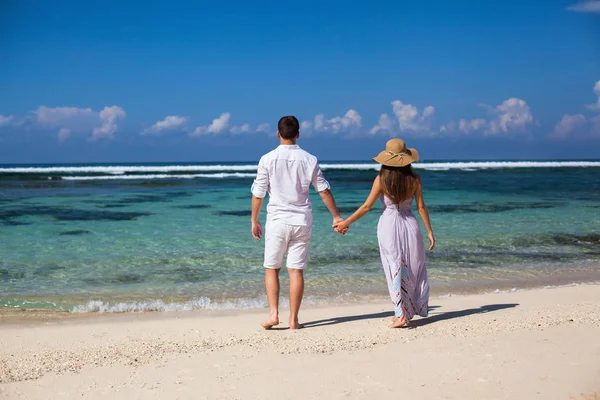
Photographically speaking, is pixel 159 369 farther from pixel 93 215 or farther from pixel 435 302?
pixel 93 215

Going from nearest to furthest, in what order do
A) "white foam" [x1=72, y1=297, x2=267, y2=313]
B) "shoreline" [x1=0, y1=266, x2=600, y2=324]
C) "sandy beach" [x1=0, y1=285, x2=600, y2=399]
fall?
"sandy beach" [x1=0, y1=285, x2=600, y2=399] → "shoreline" [x1=0, y1=266, x2=600, y2=324] → "white foam" [x1=72, y1=297, x2=267, y2=313]

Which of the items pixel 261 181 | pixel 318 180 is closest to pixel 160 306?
pixel 261 181

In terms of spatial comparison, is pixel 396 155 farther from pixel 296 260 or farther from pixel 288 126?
pixel 296 260

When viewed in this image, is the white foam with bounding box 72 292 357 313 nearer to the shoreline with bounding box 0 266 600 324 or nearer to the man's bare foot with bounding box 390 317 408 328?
the shoreline with bounding box 0 266 600 324

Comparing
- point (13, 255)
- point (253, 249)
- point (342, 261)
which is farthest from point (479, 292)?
point (13, 255)

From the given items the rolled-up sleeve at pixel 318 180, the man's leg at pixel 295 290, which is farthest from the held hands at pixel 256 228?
the rolled-up sleeve at pixel 318 180

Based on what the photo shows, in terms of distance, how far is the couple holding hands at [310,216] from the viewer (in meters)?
5.14

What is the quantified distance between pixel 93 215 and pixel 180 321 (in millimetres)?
11872

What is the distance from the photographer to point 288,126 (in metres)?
5.11

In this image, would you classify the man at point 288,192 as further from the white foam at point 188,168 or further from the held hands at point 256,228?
the white foam at point 188,168

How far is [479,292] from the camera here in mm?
7422

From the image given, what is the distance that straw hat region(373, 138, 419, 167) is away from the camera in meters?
5.13

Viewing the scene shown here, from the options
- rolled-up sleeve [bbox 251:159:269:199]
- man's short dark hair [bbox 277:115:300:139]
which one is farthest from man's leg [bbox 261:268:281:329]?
man's short dark hair [bbox 277:115:300:139]

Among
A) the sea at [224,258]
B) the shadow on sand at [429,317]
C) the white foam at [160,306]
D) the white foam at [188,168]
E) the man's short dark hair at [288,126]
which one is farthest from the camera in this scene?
the white foam at [188,168]
